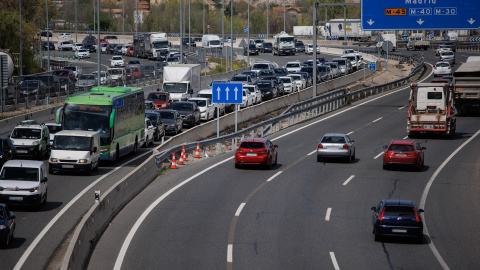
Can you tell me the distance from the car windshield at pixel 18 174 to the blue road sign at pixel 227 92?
16.4 m

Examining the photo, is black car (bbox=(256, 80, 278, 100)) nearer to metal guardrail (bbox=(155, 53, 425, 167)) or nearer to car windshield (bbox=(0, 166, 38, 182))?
metal guardrail (bbox=(155, 53, 425, 167))

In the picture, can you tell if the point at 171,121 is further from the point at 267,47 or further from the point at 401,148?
the point at 267,47

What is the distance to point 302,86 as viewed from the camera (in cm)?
6675

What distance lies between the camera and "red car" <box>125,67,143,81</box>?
68312mm

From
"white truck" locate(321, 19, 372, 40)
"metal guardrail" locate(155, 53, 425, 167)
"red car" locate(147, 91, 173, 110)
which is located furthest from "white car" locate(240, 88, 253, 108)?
"white truck" locate(321, 19, 372, 40)

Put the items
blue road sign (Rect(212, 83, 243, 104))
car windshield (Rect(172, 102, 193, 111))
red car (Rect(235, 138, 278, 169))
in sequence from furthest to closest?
1. car windshield (Rect(172, 102, 193, 111))
2. blue road sign (Rect(212, 83, 243, 104))
3. red car (Rect(235, 138, 278, 169))

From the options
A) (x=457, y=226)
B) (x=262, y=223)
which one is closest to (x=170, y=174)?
(x=262, y=223)

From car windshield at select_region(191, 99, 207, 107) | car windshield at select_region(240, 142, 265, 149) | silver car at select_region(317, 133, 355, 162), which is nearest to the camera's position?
car windshield at select_region(240, 142, 265, 149)

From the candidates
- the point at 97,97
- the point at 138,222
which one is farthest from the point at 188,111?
the point at 138,222

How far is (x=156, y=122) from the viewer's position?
138ft

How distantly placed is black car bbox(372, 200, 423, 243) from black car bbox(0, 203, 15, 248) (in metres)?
10.0

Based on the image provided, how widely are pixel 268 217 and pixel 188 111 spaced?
926 inches

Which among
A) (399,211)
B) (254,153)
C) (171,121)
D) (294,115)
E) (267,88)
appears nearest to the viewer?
(399,211)

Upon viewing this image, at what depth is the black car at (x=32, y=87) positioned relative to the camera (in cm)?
5419
